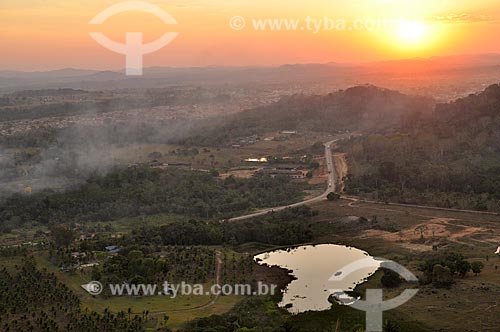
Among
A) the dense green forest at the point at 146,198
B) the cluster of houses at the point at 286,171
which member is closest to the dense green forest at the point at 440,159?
the cluster of houses at the point at 286,171

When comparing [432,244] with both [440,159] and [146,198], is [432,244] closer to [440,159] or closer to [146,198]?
[440,159]

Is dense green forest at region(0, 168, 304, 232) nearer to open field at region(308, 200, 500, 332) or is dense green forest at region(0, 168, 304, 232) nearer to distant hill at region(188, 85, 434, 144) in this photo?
open field at region(308, 200, 500, 332)

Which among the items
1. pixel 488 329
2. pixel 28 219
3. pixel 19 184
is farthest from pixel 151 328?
pixel 19 184

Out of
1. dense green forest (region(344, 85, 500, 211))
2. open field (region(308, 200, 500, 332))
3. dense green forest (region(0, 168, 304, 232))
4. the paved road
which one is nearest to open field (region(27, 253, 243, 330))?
open field (region(308, 200, 500, 332))

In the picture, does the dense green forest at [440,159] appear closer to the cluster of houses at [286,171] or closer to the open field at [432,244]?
the open field at [432,244]

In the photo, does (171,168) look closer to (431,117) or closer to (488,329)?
(431,117)

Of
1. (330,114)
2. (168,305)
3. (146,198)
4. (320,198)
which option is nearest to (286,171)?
(320,198)
